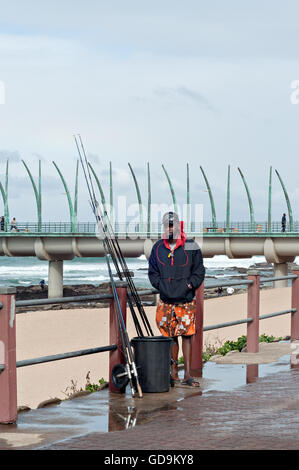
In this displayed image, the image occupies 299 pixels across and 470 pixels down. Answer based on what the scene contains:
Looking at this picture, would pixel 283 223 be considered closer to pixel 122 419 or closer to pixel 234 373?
pixel 234 373

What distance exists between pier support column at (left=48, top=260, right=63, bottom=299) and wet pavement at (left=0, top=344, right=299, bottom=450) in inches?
2097

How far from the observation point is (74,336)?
29.0 meters

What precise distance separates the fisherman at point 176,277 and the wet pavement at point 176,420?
0.69 m

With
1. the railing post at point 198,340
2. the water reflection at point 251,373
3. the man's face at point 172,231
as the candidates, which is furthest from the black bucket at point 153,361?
the railing post at point 198,340

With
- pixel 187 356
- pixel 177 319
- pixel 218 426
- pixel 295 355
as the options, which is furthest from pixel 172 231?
pixel 295 355

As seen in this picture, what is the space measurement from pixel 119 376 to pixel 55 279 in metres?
55.1

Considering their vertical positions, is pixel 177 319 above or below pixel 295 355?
above

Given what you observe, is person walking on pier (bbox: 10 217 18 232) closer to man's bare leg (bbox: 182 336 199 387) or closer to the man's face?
man's bare leg (bbox: 182 336 199 387)

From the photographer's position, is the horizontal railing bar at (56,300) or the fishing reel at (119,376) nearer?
the horizontal railing bar at (56,300)

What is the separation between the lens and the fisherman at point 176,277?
30.2ft

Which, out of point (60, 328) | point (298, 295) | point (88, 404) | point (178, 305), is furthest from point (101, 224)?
point (60, 328)

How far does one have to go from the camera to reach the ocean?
80875 millimetres

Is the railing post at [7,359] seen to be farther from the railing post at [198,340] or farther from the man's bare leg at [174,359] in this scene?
the railing post at [198,340]

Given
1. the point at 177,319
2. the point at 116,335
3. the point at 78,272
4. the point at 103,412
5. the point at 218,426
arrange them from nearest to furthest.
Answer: the point at 218,426
the point at 103,412
the point at 116,335
the point at 177,319
the point at 78,272
